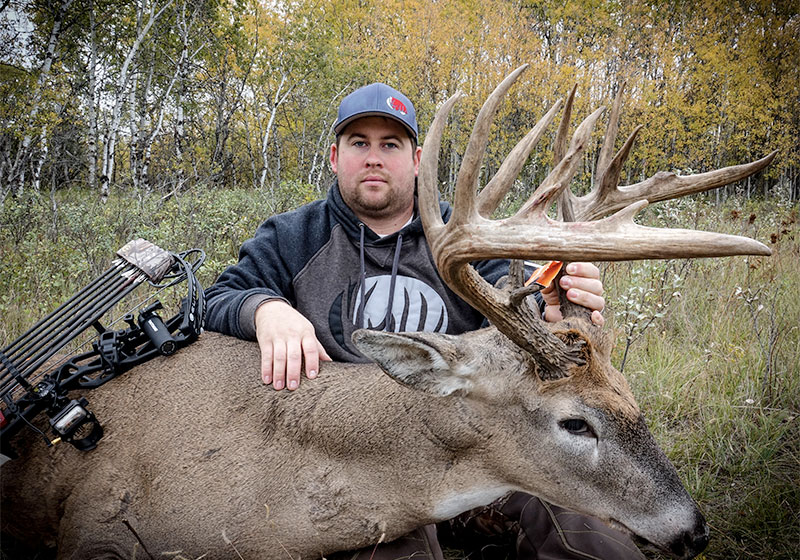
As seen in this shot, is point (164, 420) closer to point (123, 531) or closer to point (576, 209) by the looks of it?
point (123, 531)

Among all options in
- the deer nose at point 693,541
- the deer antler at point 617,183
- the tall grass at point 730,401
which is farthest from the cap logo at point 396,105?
the deer nose at point 693,541

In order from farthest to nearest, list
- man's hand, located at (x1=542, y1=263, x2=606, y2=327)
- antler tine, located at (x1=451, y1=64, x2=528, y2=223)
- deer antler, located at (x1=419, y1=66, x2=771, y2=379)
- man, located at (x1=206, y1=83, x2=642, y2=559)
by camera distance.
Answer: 1. man, located at (x1=206, y1=83, x2=642, y2=559)
2. man's hand, located at (x1=542, y1=263, x2=606, y2=327)
3. antler tine, located at (x1=451, y1=64, x2=528, y2=223)
4. deer antler, located at (x1=419, y1=66, x2=771, y2=379)

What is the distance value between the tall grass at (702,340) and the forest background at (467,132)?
0.8 inches

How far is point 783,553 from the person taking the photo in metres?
2.38

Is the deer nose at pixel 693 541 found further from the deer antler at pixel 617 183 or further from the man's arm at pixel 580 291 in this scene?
the deer antler at pixel 617 183

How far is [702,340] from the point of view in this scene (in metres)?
4.22

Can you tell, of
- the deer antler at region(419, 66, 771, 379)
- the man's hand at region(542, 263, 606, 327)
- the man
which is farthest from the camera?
the man

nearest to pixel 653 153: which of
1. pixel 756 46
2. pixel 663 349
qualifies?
pixel 756 46

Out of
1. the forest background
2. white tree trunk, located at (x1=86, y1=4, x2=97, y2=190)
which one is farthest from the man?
white tree trunk, located at (x1=86, y1=4, x2=97, y2=190)

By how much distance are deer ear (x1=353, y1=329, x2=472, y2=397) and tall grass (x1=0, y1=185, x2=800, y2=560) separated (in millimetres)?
1512

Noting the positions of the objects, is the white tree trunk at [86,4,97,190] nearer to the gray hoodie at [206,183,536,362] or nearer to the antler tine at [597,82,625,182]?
the gray hoodie at [206,183,536,362]

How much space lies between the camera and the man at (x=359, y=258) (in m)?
2.91

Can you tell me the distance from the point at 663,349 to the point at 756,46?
1680 cm

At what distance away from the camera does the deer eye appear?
6.50 ft
